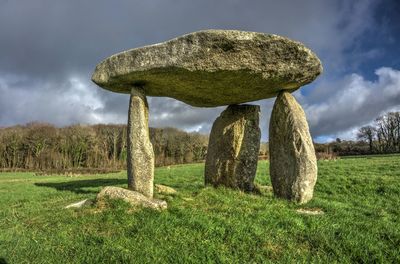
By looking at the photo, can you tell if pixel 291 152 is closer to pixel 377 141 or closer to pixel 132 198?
pixel 132 198

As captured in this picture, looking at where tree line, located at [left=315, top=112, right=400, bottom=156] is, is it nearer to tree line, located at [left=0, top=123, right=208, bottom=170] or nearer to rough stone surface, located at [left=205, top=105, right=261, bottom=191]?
tree line, located at [left=0, top=123, right=208, bottom=170]

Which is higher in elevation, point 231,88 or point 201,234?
point 231,88

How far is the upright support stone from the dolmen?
3 centimetres

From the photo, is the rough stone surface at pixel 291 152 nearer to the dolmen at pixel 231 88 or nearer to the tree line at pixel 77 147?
the dolmen at pixel 231 88

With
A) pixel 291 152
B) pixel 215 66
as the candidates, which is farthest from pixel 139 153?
pixel 291 152

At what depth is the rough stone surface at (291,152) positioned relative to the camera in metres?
10.2

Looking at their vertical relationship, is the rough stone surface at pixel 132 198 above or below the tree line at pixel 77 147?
below

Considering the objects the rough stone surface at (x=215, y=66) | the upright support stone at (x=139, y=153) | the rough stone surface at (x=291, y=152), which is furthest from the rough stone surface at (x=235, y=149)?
the upright support stone at (x=139, y=153)

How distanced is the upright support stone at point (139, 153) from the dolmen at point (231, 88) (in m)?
0.03

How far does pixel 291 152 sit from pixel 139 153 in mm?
4793

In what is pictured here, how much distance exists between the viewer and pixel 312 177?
10.4m

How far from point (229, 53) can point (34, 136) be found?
57261mm

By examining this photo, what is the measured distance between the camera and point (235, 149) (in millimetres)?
12555

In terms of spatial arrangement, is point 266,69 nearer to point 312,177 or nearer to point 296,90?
point 296,90
